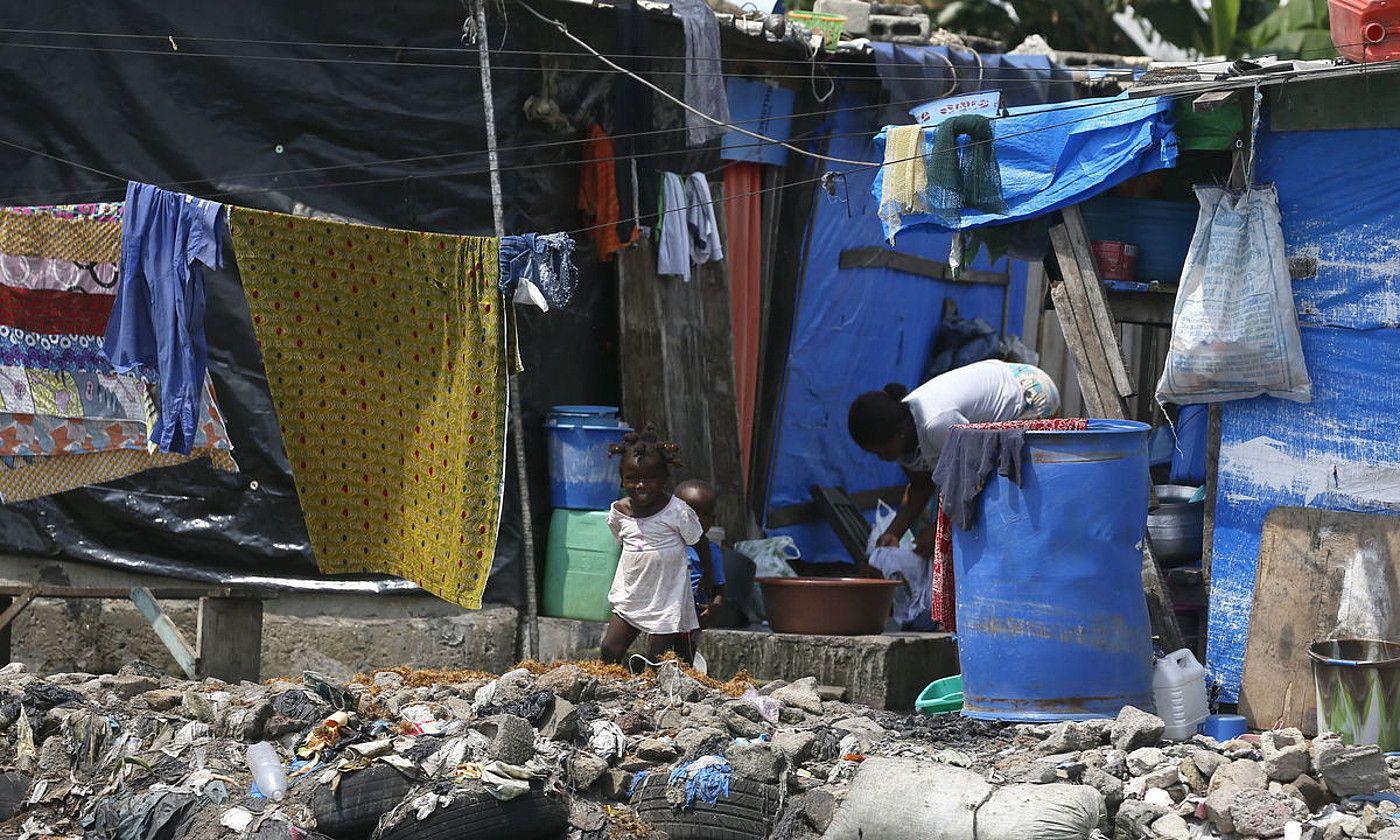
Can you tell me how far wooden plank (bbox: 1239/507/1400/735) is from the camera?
743 cm

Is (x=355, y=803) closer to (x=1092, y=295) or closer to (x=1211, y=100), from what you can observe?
(x=1092, y=295)

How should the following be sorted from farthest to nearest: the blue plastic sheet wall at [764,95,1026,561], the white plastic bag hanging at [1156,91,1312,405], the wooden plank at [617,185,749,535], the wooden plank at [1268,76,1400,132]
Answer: the blue plastic sheet wall at [764,95,1026,561], the wooden plank at [617,185,749,535], the white plastic bag hanging at [1156,91,1312,405], the wooden plank at [1268,76,1400,132]

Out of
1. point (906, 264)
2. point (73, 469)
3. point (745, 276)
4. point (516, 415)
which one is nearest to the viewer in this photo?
point (73, 469)

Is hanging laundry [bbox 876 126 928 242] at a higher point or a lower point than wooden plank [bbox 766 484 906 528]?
higher

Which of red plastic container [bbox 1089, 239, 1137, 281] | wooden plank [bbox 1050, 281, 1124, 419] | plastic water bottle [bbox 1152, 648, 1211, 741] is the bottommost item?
plastic water bottle [bbox 1152, 648, 1211, 741]

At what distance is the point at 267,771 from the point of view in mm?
6543

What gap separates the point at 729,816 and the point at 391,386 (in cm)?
296

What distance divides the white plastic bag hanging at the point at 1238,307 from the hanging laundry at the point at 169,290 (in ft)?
14.2

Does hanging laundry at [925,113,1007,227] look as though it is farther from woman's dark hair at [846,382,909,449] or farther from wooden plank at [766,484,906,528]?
wooden plank at [766,484,906,528]

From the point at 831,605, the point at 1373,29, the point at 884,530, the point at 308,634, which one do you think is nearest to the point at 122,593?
the point at 308,634

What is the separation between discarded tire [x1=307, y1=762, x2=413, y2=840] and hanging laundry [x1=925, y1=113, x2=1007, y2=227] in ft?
13.0

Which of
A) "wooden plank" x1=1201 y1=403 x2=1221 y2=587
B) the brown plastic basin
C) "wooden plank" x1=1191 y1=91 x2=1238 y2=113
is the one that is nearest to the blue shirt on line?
the brown plastic basin

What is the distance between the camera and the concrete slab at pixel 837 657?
8594 millimetres

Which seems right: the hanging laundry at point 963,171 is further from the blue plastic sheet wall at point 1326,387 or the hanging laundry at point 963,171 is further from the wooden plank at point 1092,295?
the blue plastic sheet wall at point 1326,387
